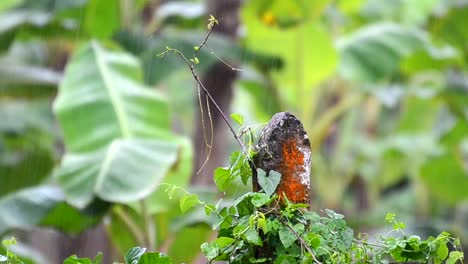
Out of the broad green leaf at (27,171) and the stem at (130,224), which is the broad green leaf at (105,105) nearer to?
the stem at (130,224)

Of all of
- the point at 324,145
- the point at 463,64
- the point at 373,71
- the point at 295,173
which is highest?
the point at 324,145

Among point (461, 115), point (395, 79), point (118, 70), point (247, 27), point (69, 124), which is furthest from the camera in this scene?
point (395, 79)

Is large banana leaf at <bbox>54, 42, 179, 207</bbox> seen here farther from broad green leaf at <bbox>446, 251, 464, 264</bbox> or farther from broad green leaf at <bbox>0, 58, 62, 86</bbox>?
broad green leaf at <bbox>446, 251, 464, 264</bbox>

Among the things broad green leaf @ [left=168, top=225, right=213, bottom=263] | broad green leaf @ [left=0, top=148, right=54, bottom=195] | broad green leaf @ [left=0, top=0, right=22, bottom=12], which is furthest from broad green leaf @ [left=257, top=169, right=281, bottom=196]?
broad green leaf @ [left=0, top=0, right=22, bottom=12]

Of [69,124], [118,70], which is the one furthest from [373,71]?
[69,124]

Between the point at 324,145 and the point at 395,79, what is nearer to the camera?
the point at 395,79

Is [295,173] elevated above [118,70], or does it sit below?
below

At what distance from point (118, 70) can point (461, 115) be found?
2.89 meters

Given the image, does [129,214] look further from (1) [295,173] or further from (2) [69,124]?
(1) [295,173]

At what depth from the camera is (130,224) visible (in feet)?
17.8

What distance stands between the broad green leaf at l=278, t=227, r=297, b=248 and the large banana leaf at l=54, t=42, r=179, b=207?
266cm

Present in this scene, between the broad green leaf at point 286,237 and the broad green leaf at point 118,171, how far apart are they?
8.76 feet

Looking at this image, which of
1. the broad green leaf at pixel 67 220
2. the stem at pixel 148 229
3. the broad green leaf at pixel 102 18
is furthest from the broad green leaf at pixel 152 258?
the broad green leaf at pixel 102 18

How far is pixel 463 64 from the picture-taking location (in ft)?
23.7
